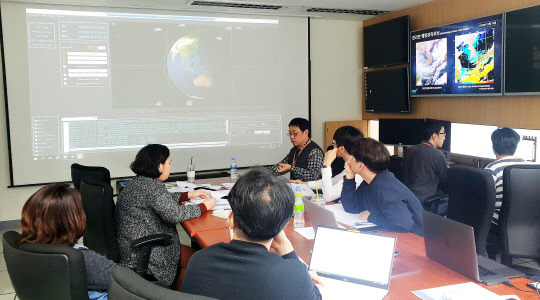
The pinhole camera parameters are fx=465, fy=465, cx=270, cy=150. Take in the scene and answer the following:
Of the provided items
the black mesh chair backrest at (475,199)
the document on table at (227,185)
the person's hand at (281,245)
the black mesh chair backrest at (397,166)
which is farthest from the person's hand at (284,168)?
the person's hand at (281,245)

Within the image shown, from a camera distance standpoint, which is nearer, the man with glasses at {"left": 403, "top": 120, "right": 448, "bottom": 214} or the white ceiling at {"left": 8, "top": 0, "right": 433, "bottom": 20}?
the man with glasses at {"left": 403, "top": 120, "right": 448, "bottom": 214}

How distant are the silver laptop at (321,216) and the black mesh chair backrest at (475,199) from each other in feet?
3.55

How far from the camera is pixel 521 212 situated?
291 cm

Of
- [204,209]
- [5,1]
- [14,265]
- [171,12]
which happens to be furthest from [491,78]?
[5,1]

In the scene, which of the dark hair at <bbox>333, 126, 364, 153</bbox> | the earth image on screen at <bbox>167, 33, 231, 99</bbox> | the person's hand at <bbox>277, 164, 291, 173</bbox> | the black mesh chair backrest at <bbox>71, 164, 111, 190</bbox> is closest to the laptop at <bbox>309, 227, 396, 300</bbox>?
the dark hair at <bbox>333, 126, 364, 153</bbox>

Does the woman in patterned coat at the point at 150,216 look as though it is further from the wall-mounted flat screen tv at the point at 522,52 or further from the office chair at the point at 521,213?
the wall-mounted flat screen tv at the point at 522,52

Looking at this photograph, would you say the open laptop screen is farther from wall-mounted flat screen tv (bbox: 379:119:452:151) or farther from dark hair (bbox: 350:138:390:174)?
wall-mounted flat screen tv (bbox: 379:119:452:151)

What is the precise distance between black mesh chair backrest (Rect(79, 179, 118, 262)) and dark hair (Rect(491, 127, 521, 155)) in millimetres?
2829

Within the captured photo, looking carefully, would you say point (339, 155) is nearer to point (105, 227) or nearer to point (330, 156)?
point (330, 156)

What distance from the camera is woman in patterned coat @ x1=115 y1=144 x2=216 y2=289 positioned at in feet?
8.82

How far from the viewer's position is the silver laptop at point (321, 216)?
7.24ft

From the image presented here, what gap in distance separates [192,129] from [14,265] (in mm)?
4170

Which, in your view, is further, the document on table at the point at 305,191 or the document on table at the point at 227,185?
the document on table at the point at 227,185

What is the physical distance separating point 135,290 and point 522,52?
4310 mm
